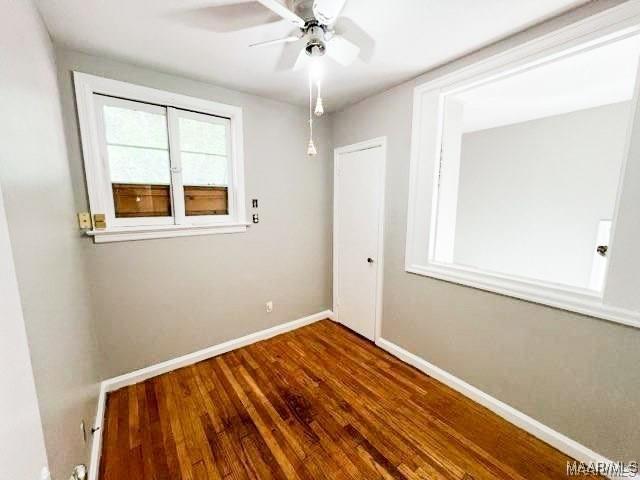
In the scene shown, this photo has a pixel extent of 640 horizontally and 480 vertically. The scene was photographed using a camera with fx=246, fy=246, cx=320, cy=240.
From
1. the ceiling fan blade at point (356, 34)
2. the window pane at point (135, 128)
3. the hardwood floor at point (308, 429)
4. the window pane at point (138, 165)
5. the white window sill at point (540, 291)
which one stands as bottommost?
the hardwood floor at point (308, 429)

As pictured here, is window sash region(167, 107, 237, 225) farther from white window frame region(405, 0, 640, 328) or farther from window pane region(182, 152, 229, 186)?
white window frame region(405, 0, 640, 328)

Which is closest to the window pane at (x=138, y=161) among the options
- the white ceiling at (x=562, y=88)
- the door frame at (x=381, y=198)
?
the door frame at (x=381, y=198)

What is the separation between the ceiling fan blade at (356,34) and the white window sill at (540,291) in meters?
1.69

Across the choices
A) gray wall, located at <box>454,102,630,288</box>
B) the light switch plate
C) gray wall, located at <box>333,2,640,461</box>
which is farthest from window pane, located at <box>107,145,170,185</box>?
gray wall, located at <box>454,102,630,288</box>

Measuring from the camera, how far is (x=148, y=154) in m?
2.01

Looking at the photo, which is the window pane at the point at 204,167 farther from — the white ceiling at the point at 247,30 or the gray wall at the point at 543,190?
the gray wall at the point at 543,190

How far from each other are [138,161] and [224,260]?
108 cm

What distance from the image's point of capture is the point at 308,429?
164 centimetres

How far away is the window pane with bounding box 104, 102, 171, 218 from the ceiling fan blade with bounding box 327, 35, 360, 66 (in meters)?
1.52

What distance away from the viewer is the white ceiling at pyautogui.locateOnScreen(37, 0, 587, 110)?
1307mm

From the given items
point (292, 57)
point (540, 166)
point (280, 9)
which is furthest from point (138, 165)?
point (540, 166)

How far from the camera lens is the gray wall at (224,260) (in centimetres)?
190

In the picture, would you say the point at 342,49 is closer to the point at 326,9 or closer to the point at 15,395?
the point at 326,9

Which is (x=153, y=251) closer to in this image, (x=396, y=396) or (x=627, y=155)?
(x=396, y=396)
